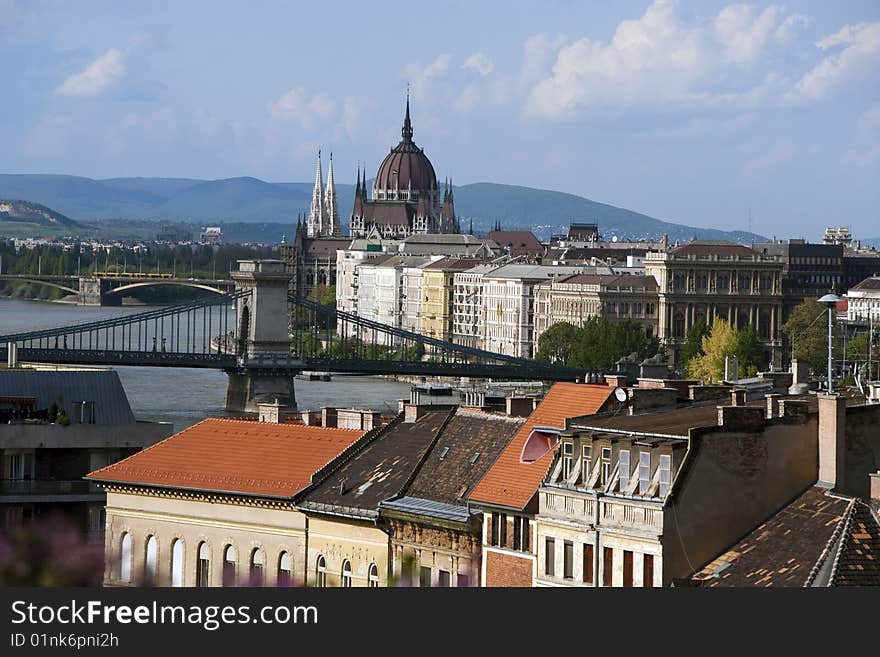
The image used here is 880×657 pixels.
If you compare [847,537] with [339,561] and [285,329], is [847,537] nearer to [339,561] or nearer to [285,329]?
[339,561]

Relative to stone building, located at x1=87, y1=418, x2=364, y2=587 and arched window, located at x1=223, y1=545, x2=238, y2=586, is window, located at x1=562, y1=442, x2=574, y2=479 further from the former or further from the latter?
arched window, located at x1=223, y1=545, x2=238, y2=586

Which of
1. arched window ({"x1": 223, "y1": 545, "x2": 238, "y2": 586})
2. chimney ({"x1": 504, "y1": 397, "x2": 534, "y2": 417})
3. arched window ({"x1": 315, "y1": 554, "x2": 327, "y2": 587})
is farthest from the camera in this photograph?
chimney ({"x1": 504, "y1": 397, "x2": 534, "y2": 417})

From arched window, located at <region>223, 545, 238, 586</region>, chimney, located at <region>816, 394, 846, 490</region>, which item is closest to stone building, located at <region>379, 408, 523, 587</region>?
arched window, located at <region>223, 545, 238, 586</region>

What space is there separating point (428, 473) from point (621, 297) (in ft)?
290

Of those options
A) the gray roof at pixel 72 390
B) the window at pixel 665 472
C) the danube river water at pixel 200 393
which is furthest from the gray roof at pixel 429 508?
the danube river water at pixel 200 393

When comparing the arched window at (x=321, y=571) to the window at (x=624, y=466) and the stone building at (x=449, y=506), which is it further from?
the window at (x=624, y=466)

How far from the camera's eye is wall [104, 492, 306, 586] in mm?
22688

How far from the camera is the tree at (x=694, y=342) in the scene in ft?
318

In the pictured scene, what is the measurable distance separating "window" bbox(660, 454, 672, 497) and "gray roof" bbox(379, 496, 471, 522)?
10.3 feet

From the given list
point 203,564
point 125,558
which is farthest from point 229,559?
point 125,558

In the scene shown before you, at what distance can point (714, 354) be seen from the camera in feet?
291

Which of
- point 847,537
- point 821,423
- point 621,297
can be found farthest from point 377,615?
point 621,297

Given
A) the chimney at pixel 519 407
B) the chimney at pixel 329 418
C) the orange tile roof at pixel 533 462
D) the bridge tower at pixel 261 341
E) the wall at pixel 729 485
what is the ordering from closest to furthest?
1. the wall at pixel 729 485
2. the orange tile roof at pixel 533 462
3. the chimney at pixel 519 407
4. the chimney at pixel 329 418
5. the bridge tower at pixel 261 341

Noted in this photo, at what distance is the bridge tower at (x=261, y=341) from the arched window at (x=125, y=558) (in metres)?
54.1
